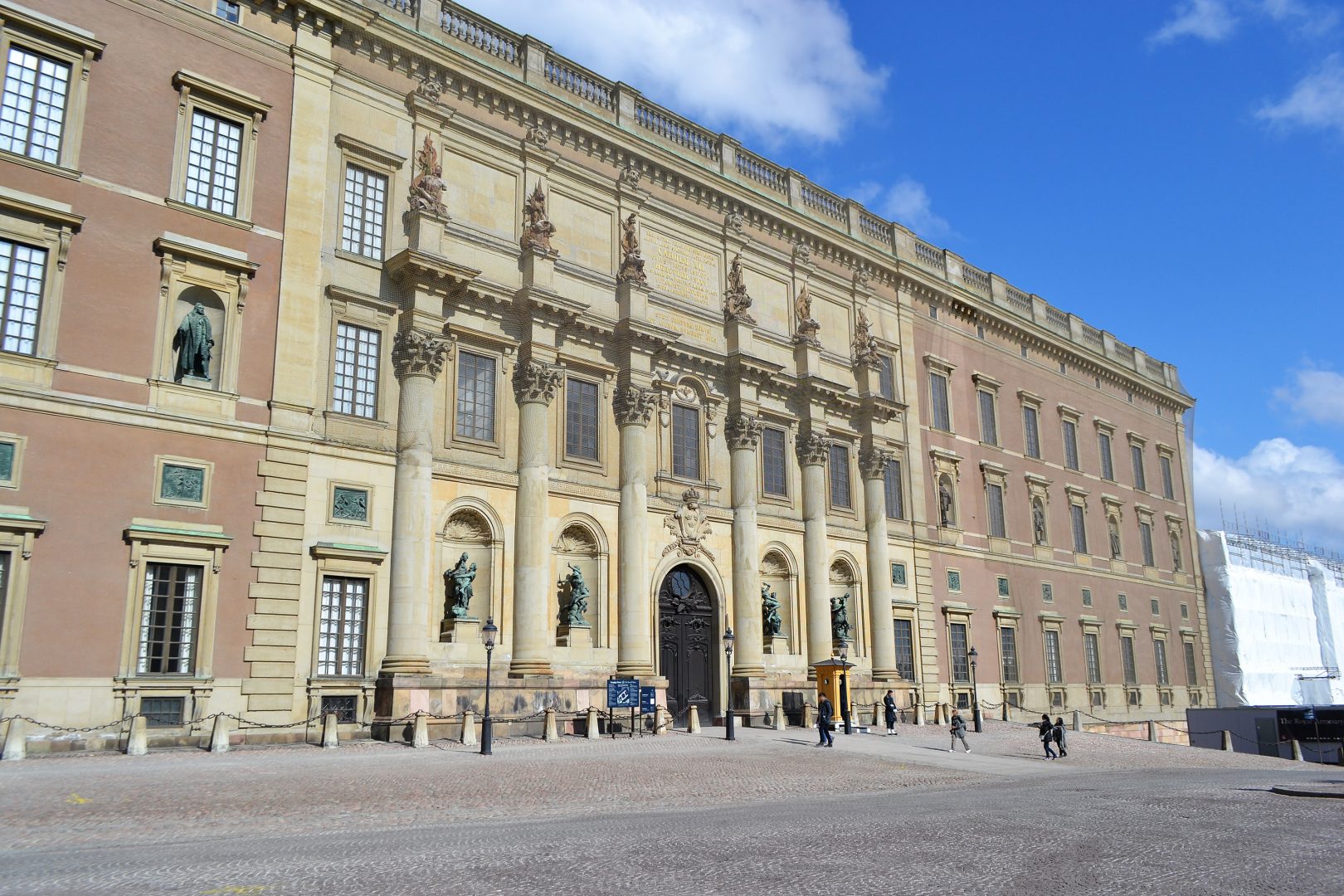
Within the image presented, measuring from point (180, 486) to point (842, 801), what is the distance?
15956 mm

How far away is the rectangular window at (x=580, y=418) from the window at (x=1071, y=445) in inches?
1235

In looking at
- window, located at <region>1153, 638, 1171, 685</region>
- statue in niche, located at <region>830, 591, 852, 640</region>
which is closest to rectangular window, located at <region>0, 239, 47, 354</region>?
statue in niche, located at <region>830, 591, 852, 640</region>

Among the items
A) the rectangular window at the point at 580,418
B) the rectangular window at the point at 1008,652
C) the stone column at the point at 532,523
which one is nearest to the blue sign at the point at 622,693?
the stone column at the point at 532,523

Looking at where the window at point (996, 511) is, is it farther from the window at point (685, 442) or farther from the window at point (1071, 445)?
the window at point (685, 442)

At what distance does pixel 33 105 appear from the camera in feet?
74.7

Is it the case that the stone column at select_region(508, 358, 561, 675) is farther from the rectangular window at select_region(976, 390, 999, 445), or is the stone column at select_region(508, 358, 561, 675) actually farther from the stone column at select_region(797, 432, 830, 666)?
the rectangular window at select_region(976, 390, 999, 445)

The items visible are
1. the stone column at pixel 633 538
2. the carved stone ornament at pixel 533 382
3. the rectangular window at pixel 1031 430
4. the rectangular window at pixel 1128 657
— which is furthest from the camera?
the rectangular window at pixel 1128 657

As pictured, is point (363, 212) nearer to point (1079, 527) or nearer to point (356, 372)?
point (356, 372)

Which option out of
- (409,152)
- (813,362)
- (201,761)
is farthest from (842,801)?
(813,362)

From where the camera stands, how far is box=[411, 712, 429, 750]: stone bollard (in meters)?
24.3

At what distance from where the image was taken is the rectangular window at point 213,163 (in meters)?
25.2

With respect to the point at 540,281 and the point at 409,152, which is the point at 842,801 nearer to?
the point at 540,281

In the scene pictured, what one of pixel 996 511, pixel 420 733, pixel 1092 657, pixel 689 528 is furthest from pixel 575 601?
pixel 1092 657

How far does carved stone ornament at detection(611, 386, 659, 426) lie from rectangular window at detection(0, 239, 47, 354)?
643 inches
